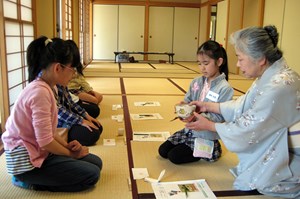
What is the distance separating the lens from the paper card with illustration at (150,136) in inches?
112

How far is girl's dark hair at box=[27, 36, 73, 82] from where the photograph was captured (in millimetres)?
1738

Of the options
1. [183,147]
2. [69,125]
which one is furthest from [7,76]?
[183,147]

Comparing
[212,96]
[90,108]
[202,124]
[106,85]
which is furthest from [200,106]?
[106,85]

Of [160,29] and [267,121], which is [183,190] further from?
[160,29]

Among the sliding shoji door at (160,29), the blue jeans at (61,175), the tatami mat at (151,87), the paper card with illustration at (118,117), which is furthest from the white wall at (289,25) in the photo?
the sliding shoji door at (160,29)

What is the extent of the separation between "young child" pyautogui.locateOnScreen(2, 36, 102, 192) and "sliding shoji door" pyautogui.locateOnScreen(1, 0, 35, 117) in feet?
4.53

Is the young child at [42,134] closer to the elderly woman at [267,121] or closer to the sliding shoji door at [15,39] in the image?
the elderly woman at [267,121]

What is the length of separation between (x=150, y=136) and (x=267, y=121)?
1.37 meters

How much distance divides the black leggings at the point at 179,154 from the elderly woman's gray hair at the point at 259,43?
0.87 meters

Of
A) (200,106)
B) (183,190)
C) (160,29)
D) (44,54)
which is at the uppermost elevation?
(160,29)

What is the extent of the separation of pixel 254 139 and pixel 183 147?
2.24ft

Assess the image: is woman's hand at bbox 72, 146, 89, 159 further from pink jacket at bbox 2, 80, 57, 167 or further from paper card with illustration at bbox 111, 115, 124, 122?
paper card with illustration at bbox 111, 115, 124, 122

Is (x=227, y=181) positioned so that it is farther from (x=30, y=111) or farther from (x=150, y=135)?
(x=30, y=111)

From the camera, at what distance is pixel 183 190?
191 centimetres
